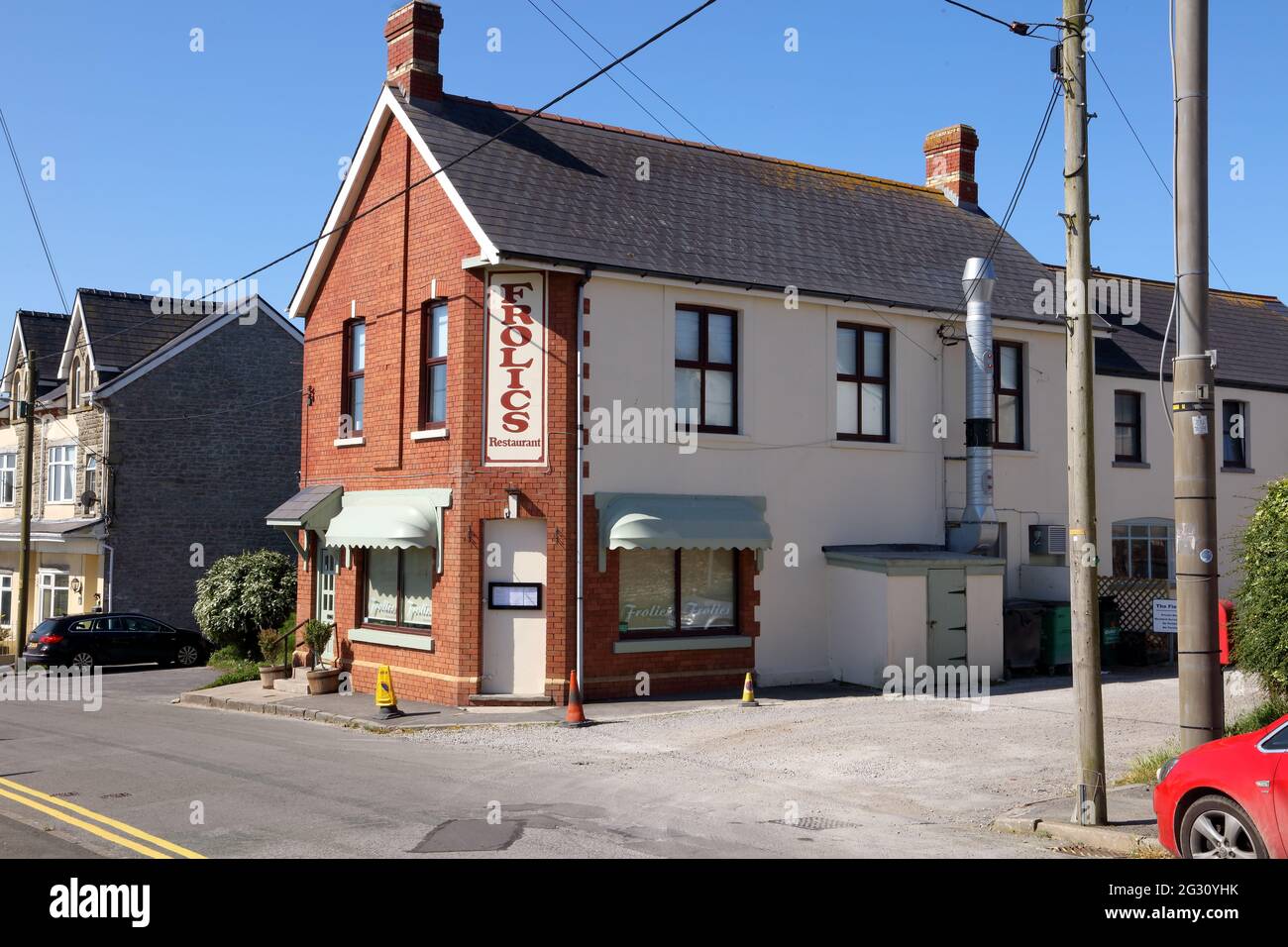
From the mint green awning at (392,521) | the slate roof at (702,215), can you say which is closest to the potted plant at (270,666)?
the mint green awning at (392,521)

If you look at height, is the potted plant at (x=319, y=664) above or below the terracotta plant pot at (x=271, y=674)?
above

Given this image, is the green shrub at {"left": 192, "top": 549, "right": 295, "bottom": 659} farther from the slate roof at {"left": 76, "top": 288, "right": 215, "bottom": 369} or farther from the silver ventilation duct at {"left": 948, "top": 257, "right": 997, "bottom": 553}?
the silver ventilation duct at {"left": 948, "top": 257, "right": 997, "bottom": 553}

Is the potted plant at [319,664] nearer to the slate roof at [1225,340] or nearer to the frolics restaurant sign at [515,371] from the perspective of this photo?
the frolics restaurant sign at [515,371]

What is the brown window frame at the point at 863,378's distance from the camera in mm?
21516

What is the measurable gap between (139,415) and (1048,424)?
24.9m

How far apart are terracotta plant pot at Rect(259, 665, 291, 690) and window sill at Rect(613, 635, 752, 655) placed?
24.5 feet

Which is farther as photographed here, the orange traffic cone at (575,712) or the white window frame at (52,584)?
the white window frame at (52,584)

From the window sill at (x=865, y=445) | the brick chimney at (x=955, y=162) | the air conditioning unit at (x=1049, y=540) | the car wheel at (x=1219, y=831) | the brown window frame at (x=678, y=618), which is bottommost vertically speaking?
the car wheel at (x=1219, y=831)

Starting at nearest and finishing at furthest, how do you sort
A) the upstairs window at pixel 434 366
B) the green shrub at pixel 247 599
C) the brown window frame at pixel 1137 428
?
the upstairs window at pixel 434 366 → the brown window frame at pixel 1137 428 → the green shrub at pixel 247 599

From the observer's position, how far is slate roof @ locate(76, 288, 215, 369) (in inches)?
1425

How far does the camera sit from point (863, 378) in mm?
21656

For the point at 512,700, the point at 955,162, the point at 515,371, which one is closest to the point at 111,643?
the point at 512,700

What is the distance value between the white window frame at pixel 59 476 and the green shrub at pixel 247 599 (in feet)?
31.6
